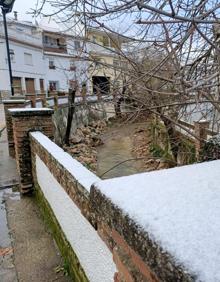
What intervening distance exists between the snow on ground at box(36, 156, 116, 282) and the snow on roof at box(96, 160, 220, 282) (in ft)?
2.48

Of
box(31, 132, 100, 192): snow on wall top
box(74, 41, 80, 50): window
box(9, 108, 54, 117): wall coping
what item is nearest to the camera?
box(31, 132, 100, 192): snow on wall top

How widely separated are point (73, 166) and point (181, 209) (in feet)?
6.44

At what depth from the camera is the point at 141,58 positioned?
403cm

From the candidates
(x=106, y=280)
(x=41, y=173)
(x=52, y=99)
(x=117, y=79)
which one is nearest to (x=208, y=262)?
(x=106, y=280)

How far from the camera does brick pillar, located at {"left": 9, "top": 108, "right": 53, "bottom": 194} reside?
512 centimetres

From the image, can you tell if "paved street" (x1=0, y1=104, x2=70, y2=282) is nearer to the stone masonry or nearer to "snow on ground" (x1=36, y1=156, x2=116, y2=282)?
"snow on ground" (x1=36, y1=156, x2=116, y2=282)

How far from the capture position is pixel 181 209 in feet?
3.55

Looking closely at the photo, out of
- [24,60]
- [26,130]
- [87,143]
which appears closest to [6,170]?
[26,130]

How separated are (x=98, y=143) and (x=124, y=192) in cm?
1345

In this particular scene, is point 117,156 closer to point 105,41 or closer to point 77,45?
point 77,45

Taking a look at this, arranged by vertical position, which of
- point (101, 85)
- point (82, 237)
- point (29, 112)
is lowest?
point (82, 237)

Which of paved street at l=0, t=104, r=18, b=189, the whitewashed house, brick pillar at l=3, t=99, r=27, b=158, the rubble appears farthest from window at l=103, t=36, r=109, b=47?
the whitewashed house

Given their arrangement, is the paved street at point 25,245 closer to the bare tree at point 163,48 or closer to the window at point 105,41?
the bare tree at point 163,48

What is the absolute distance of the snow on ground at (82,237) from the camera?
2.10 meters
